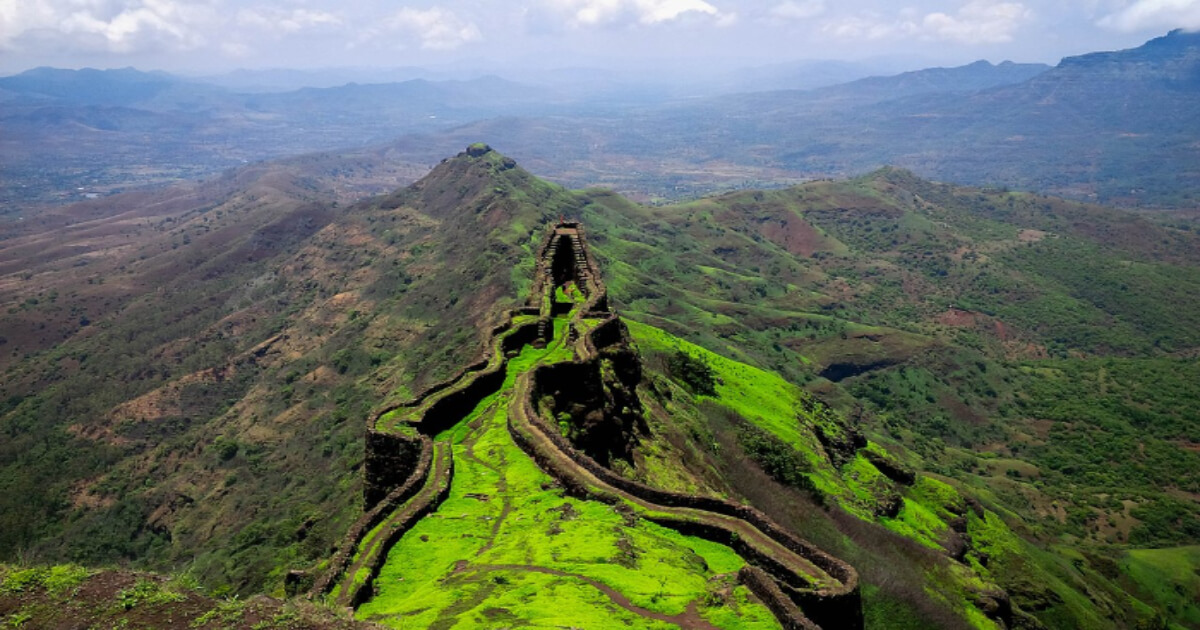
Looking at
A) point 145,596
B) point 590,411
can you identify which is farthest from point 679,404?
point 145,596

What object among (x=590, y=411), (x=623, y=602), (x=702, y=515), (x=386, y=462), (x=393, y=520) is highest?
(x=623, y=602)

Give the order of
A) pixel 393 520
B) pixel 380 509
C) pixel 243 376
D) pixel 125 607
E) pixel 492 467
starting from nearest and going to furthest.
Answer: pixel 125 607 → pixel 393 520 → pixel 380 509 → pixel 492 467 → pixel 243 376

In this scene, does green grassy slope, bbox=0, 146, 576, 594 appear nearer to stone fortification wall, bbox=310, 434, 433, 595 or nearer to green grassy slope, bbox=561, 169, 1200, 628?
stone fortification wall, bbox=310, 434, 433, 595

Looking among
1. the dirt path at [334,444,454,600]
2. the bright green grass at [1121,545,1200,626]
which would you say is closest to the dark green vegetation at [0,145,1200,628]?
the bright green grass at [1121,545,1200,626]

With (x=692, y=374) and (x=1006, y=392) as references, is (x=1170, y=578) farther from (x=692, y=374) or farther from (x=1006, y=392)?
(x=1006, y=392)

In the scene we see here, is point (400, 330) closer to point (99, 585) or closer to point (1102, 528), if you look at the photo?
point (99, 585)

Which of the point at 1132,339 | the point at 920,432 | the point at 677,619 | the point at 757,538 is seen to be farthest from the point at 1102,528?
the point at 1132,339

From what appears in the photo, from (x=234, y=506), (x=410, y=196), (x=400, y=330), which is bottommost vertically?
(x=234, y=506)
